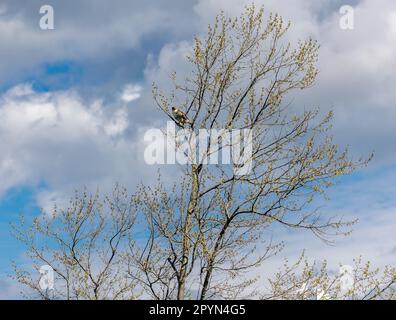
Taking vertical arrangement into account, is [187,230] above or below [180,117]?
below

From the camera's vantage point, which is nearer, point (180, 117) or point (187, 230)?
point (187, 230)

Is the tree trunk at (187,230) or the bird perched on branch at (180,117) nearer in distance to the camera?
the tree trunk at (187,230)

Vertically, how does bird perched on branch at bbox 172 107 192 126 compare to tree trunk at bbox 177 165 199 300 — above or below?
above

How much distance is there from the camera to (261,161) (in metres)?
15.2

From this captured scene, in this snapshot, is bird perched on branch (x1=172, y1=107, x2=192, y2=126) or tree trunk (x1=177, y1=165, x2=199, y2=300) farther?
bird perched on branch (x1=172, y1=107, x2=192, y2=126)

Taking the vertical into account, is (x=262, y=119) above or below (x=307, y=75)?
below

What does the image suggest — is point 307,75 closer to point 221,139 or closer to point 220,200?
point 221,139

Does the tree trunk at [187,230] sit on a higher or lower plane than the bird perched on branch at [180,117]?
lower
